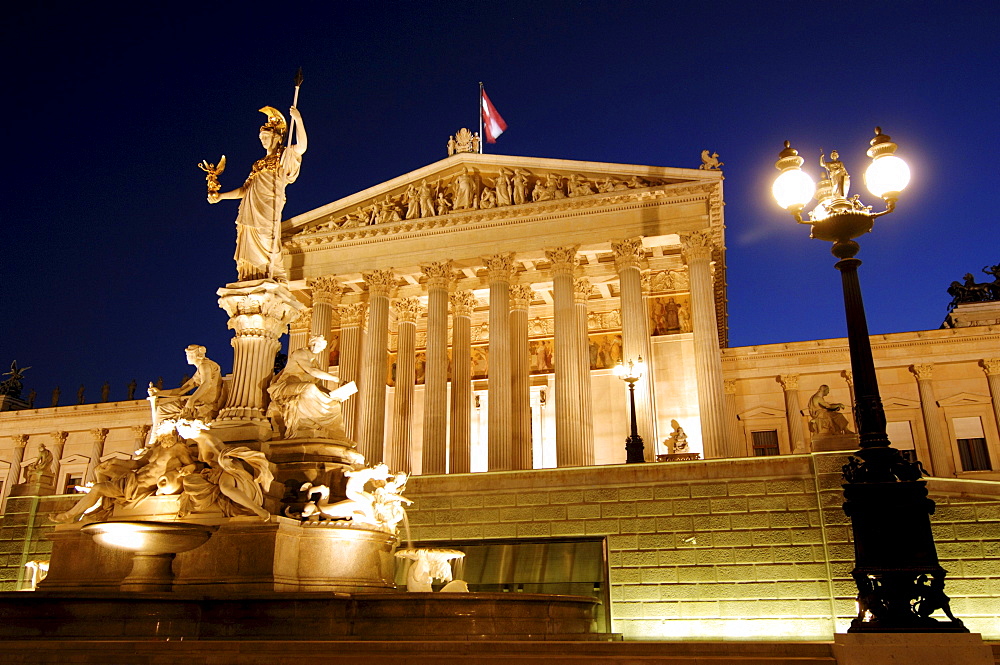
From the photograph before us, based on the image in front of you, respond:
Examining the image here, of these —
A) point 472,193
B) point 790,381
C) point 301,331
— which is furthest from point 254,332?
point 790,381

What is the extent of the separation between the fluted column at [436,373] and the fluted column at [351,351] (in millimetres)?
3623

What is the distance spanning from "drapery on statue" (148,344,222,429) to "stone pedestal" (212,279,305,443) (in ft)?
0.89

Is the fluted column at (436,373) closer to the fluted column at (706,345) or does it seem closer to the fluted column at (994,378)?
the fluted column at (706,345)

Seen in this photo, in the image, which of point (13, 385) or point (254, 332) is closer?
point (254, 332)

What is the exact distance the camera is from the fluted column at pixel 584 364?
27.7 m

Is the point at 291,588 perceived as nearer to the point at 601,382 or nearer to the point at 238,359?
the point at 238,359

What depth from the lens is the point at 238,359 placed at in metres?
15.3

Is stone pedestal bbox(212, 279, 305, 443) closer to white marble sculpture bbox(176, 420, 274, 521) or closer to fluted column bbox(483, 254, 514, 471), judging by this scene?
white marble sculpture bbox(176, 420, 274, 521)

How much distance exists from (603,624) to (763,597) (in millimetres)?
3650

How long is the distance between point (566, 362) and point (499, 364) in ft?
9.12

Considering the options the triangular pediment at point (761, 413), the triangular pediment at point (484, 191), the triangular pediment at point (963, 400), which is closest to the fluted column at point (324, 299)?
the triangular pediment at point (484, 191)

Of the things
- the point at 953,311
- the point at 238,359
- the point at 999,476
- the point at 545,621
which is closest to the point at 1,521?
the point at 238,359

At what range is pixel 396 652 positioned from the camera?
8.22 m

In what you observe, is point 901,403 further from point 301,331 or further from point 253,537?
point 253,537
